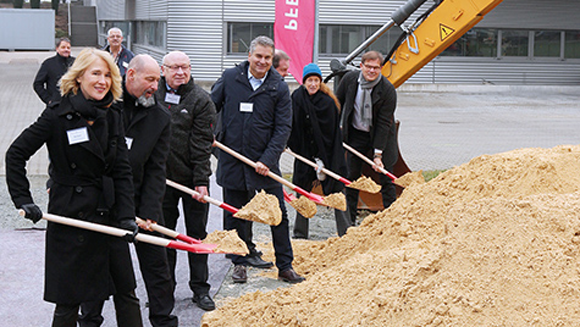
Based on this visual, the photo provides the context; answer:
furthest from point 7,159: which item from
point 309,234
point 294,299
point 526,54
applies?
point 526,54

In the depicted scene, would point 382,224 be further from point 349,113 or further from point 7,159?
point 7,159

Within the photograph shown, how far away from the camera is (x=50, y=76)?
970 centimetres

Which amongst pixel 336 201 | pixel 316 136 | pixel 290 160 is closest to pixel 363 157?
pixel 316 136

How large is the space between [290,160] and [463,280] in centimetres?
899

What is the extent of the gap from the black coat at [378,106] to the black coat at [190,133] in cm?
256

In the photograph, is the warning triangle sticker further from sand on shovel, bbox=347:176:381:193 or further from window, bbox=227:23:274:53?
window, bbox=227:23:274:53

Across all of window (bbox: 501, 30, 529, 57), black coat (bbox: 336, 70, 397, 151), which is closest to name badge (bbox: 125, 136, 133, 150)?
black coat (bbox: 336, 70, 397, 151)

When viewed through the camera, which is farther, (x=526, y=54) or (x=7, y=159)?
(x=526, y=54)

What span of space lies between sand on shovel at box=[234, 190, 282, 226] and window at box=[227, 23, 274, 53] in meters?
19.6

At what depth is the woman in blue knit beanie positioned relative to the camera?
7.35 metres

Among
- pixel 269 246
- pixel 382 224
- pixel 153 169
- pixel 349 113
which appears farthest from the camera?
pixel 349 113

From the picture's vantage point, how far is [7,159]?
4.07m

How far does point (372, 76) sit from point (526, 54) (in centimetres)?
2195

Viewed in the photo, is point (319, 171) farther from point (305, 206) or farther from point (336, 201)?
point (305, 206)
